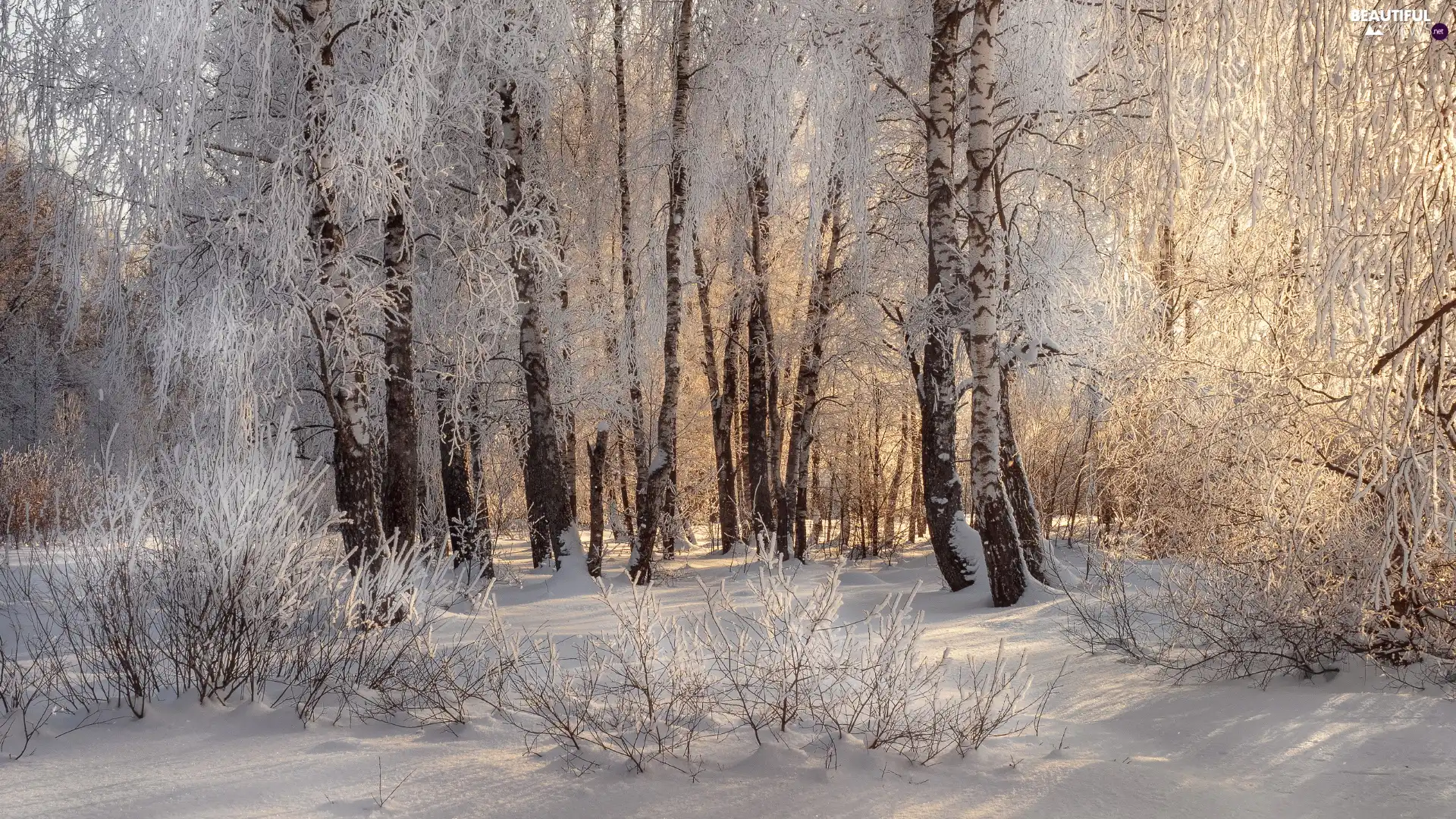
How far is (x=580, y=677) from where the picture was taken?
4926 mm

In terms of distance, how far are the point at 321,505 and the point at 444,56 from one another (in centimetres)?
885

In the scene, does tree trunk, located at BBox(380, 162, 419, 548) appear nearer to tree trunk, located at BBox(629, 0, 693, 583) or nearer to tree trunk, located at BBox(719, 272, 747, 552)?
tree trunk, located at BBox(629, 0, 693, 583)

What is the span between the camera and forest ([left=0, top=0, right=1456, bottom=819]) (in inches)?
149

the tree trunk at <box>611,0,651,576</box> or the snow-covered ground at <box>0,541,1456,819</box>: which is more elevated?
the tree trunk at <box>611,0,651,576</box>

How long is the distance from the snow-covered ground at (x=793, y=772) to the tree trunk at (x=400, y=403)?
12.5 feet

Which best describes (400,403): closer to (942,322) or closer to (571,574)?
(571,574)

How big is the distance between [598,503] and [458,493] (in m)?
2.67

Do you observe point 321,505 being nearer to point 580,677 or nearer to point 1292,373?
A: point 580,677

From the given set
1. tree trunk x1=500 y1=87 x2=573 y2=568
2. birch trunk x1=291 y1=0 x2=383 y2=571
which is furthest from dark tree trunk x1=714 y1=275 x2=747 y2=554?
birch trunk x1=291 y1=0 x2=383 y2=571

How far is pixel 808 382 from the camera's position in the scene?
46.2 feet

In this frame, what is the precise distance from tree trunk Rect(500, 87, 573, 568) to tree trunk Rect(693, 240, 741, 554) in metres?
3.69

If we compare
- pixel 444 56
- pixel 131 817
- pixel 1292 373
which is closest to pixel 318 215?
pixel 444 56

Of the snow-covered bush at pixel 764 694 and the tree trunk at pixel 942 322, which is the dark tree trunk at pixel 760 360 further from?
the snow-covered bush at pixel 764 694

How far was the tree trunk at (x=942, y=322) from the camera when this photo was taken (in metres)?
8.64
